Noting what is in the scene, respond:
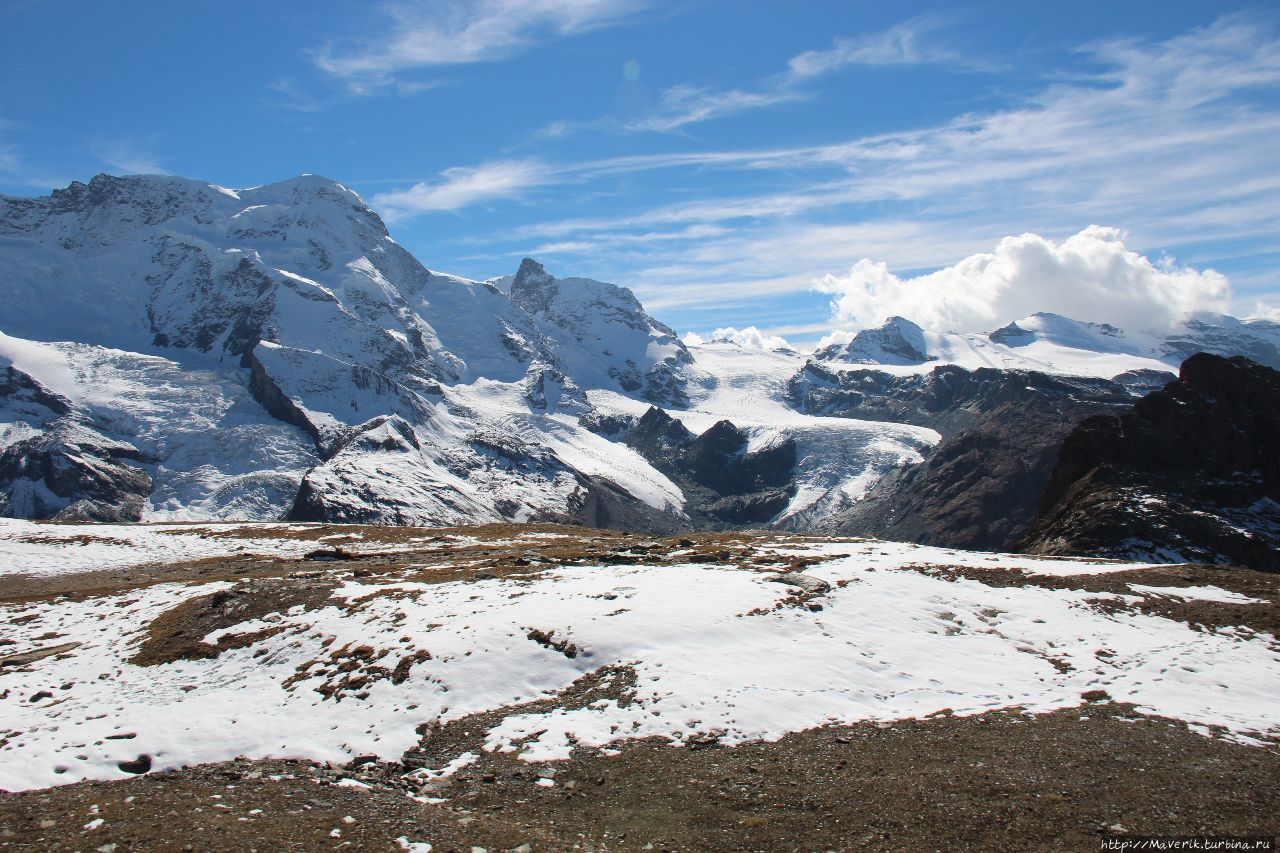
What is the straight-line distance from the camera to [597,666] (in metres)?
25.5

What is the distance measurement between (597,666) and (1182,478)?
272 feet

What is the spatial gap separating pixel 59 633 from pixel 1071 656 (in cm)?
4344

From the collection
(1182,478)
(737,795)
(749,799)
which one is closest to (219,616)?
(737,795)

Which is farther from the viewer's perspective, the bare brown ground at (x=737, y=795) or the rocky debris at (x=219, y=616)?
the rocky debris at (x=219, y=616)

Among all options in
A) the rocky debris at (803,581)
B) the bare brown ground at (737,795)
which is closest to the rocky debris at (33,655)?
the bare brown ground at (737,795)

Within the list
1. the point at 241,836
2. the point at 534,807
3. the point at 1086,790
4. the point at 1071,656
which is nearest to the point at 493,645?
the point at 534,807

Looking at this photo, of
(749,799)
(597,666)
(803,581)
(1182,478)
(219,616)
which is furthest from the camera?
(1182,478)

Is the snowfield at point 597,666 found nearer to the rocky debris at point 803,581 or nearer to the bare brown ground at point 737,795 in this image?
the rocky debris at point 803,581

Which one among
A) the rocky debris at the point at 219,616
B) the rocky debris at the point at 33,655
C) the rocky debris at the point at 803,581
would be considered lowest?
the rocky debris at the point at 33,655

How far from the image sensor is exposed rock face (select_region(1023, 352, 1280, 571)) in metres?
68.2

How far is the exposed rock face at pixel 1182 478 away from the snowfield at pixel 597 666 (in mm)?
40865

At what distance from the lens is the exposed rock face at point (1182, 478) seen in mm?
68188

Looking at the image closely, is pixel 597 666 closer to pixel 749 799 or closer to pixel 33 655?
pixel 749 799

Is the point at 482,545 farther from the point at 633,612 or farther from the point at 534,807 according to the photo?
the point at 534,807
